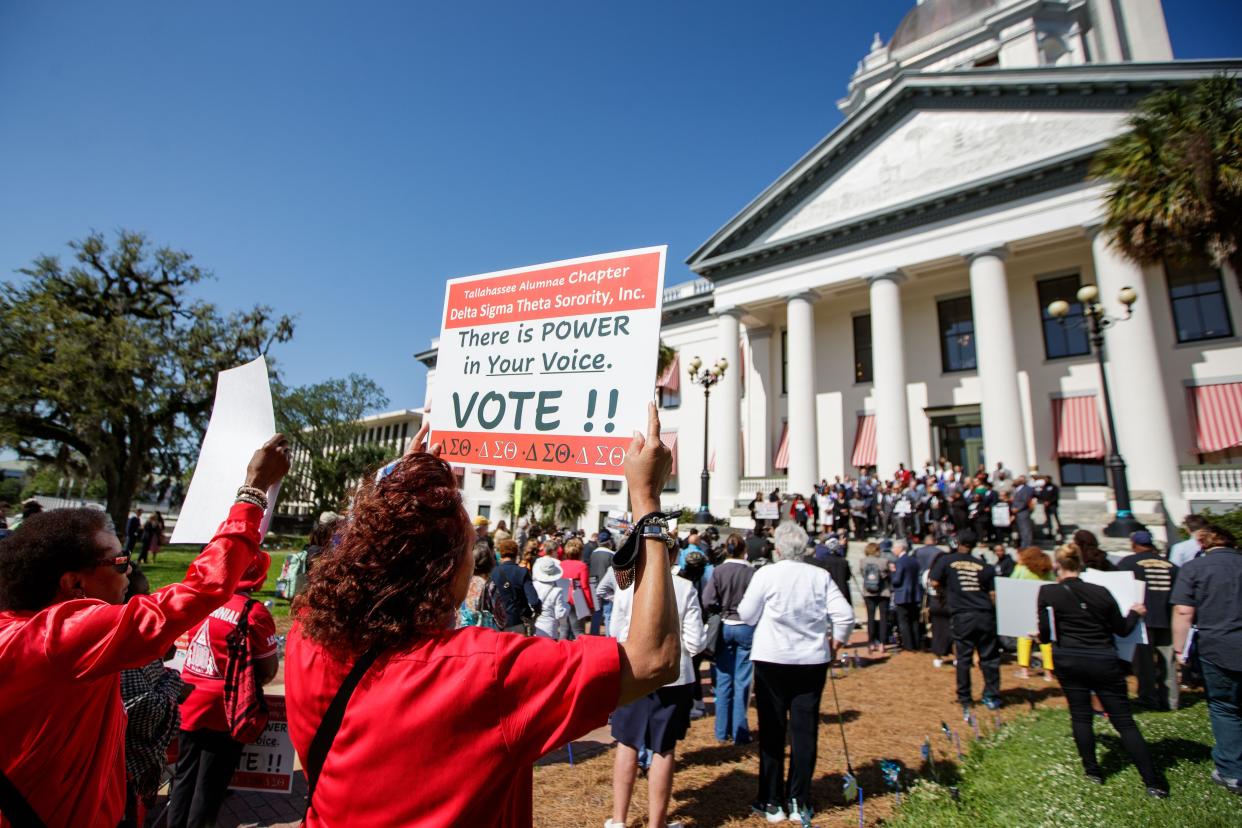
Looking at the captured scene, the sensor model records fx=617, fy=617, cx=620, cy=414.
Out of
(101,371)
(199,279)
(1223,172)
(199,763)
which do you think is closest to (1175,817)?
(199,763)

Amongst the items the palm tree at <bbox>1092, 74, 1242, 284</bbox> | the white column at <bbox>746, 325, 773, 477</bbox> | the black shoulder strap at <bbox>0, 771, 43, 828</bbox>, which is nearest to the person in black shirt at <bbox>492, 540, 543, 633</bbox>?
the black shoulder strap at <bbox>0, 771, 43, 828</bbox>

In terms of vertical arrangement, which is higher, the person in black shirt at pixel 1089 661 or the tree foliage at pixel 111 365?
the tree foliage at pixel 111 365

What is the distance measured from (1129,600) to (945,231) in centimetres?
1895

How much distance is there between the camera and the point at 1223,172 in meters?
10.8

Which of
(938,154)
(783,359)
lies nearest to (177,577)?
(783,359)

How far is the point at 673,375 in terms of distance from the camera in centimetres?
3142

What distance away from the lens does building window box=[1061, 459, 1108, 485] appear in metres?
20.1

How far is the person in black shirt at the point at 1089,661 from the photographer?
189 inches

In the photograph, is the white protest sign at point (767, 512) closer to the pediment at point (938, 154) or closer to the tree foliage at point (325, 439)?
the pediment at point (938, 154)

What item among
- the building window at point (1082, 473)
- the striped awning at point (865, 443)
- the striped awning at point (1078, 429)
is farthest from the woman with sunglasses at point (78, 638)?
the striped awning at point (865, 443)

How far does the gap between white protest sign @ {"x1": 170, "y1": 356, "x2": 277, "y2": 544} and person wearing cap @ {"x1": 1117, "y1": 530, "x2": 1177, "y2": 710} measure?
8.80 m

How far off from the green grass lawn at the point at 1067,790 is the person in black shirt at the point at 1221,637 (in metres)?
0.30

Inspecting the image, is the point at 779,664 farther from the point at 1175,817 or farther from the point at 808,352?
the point at 808,352

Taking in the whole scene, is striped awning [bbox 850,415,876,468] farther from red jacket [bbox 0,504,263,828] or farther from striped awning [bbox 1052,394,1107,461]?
red jacket [bbox 0,504,263,828]
